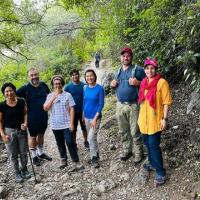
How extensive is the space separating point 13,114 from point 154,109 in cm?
249

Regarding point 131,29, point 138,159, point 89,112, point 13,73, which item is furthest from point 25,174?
point 13,73

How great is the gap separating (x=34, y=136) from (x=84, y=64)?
21330mm

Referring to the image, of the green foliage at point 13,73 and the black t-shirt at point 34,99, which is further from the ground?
the green foliage at point 13,73

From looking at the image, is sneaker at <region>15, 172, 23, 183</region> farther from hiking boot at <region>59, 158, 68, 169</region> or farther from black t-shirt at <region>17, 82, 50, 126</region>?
black t-shirt at <region>17, 82, 50, 126</region>

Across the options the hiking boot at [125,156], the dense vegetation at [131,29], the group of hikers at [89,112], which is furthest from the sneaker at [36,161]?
the dense vegetation at [131,29]

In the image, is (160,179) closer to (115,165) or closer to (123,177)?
(123,177)

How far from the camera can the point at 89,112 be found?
6.27 metres

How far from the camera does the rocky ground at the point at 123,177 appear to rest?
5.17 metres

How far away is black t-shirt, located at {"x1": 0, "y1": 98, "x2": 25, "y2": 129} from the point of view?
19.4 ft

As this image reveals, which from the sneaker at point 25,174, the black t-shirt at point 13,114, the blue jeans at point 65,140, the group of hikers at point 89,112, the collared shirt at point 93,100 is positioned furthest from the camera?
the sneaker at point 25,174

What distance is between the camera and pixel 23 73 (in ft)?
46.0

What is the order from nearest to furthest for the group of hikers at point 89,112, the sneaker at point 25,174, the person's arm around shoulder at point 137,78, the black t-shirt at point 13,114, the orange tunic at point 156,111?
the orange tunic at point 156,111, the group of hikers at point 89,112, the person's arm around shoulder at point 137,78, the black t-shirt at point 13,114, the sneaker at point 25,174

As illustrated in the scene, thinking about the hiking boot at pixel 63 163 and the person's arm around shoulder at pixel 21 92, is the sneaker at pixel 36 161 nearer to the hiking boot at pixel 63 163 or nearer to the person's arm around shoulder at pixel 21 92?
the hiking boot at pixel 63 163

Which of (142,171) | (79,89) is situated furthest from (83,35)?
(142,171)
